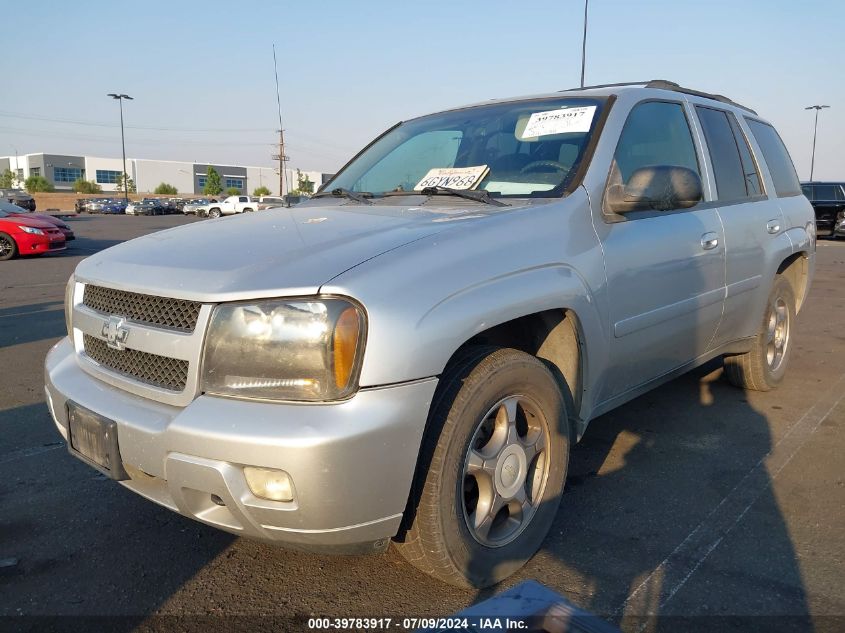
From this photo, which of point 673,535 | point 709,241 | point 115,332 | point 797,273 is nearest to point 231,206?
point 797,273

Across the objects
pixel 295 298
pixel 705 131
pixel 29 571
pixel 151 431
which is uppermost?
pixel 705 131

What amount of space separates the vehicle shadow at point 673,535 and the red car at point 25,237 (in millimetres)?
14327

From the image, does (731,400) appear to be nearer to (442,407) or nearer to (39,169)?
(442,407)

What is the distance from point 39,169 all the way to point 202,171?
2504cm

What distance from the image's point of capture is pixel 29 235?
48.1 feet

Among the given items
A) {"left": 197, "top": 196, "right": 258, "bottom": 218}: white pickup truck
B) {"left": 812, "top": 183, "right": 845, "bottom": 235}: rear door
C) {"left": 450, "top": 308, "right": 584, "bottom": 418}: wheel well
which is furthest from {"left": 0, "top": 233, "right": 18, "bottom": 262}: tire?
{"left": 197, "top": 196, "right": 258, "bottom": 218}: white pickup truck

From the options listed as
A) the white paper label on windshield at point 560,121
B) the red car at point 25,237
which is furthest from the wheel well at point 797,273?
the red car at point 25,237

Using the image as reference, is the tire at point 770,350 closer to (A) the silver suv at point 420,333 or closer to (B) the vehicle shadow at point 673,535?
(B) the vehicle shadow at point 673,535

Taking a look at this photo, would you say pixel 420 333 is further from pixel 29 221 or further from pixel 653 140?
pixel 29 221

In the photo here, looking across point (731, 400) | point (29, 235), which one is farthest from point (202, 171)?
point (731, 400)

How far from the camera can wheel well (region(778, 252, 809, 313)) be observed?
4.68 meters

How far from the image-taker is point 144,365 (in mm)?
2213

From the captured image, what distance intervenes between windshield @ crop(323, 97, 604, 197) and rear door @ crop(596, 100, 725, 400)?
22cm

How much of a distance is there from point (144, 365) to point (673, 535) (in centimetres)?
211
